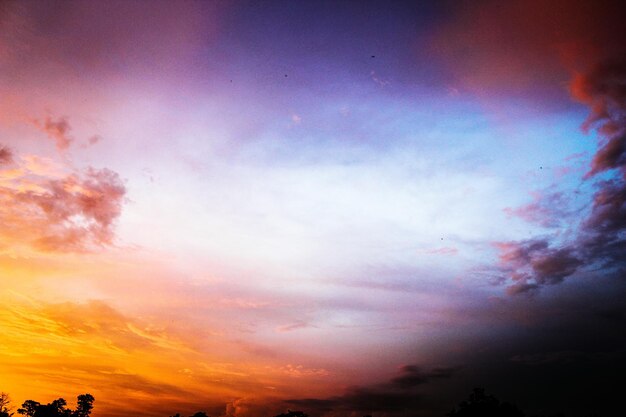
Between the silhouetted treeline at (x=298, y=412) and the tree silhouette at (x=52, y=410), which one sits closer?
the silhouetted treeline at (x=298, y=412)

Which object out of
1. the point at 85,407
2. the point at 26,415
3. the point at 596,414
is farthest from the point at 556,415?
the point at 26,415

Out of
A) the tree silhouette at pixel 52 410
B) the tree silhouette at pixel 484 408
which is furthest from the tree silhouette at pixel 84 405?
the tree silhouette at pixel 484 408

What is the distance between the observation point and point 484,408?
50.2 metres

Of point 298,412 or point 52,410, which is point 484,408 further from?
point 52,410

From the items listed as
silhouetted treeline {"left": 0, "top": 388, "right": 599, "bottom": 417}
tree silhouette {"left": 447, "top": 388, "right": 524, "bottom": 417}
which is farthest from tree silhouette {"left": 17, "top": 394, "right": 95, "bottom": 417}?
tree silhouette {"left": 447, "top": 388, "right": 524, "bottom": 417}

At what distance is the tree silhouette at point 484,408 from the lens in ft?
163

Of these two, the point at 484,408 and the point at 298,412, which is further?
the point at 298,412

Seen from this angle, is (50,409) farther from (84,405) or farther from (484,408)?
(484,408)

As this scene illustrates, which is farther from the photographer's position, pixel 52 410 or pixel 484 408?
pixel 52 410

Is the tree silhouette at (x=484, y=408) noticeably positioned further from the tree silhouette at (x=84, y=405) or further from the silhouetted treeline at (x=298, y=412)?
the tree silhouette at (x=84, y=405)

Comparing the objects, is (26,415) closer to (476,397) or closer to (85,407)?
(85,407)

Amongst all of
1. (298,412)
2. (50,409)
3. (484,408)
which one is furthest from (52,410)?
(484,408)

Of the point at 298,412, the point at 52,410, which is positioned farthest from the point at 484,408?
the point at 52,410

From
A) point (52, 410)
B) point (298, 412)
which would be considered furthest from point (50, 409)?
point (298, 412)
